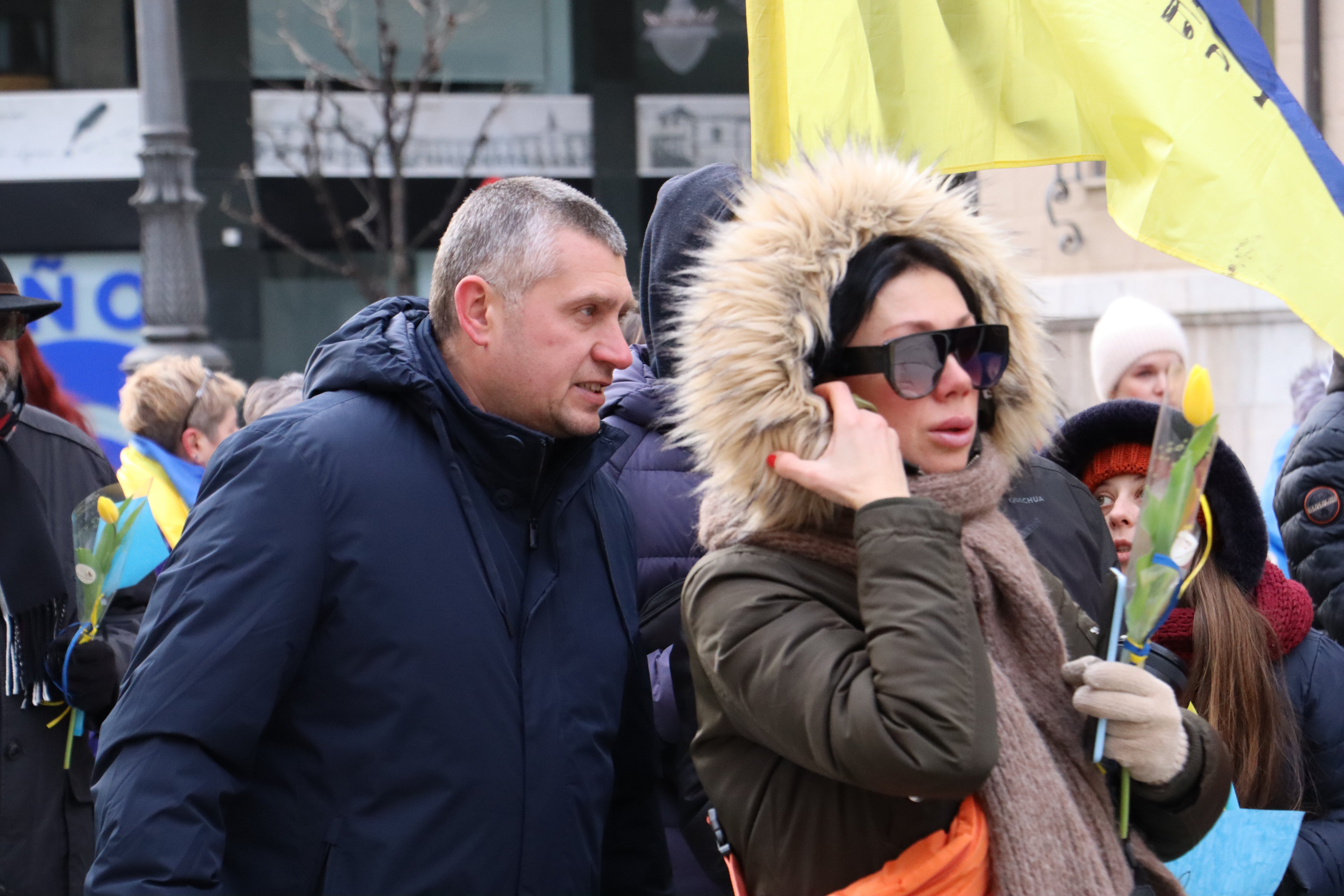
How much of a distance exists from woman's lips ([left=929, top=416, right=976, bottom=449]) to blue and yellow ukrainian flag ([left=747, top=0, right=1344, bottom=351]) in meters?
0.55

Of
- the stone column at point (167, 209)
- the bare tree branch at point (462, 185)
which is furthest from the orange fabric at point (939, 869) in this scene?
the bare tree branch at point (462, 185)

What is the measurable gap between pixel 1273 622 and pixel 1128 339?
2550mm

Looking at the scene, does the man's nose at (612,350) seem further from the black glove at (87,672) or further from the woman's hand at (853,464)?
the black glove at (87,672)

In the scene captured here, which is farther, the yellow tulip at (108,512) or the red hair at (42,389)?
the red hair at (42,389)

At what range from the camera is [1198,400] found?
1.90 m

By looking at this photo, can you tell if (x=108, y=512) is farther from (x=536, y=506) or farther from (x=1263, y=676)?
(x=1263, y=676)

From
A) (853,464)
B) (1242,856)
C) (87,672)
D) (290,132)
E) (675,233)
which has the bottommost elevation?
(1242,856)

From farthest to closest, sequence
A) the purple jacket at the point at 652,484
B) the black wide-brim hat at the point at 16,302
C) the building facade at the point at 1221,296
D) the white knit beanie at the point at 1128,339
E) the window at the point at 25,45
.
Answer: the window at the point at 25,45 → the building facade at the point at 1221,296 → the white knit beanie at the point at 1128,339 → the black wide-brim hat at the point at 16,302 → the purple jacket at the point at 652,484

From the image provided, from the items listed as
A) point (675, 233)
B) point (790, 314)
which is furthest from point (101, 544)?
point (790, 314)

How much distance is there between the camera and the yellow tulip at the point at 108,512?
3449 mm

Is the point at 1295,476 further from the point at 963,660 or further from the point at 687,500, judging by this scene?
the point at 963,660

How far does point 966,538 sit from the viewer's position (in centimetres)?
204

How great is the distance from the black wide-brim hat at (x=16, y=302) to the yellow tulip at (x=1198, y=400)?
305 cm

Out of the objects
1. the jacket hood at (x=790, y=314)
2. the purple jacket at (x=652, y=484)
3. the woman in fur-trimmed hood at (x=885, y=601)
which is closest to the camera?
the woman in fur-trimmed hood at (x=885, y=601)
